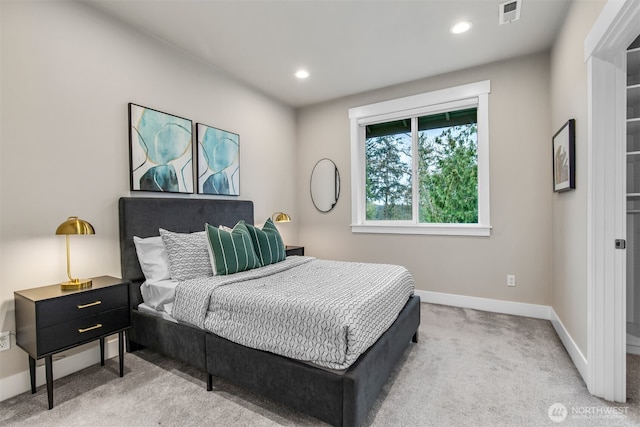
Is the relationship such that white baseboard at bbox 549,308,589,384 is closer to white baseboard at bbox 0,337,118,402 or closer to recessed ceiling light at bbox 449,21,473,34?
recessed ceiling light at bbox 449,21,473,34

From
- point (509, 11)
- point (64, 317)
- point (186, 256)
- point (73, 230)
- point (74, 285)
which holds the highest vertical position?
point (509, 11)

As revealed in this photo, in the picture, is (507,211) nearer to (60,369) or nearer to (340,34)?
(340,34)

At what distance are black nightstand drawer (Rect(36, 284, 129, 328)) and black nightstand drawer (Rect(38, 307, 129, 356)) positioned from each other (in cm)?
3

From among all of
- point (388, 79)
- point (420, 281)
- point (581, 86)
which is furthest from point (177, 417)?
point (388, 79)

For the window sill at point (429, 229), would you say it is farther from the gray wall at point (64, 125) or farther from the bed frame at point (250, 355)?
the gray wall at point (64, 125)

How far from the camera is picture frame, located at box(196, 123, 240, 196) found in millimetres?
3164

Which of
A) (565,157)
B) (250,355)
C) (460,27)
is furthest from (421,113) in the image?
(250,355)

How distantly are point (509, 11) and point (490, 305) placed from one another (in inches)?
113

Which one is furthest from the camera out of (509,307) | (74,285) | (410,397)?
(509,307)

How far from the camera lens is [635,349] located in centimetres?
241

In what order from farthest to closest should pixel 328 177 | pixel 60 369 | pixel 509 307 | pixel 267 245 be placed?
1. pixel 328 177
2. pixel 509 307
3. pixel 267 245
4. pixel 60 369

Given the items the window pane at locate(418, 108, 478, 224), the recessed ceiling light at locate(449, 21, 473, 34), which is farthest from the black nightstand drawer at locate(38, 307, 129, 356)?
the recessed ceiling light at locate(449, 21, 473, 34)

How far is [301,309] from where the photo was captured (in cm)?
165

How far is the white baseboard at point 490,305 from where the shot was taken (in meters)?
3.18
